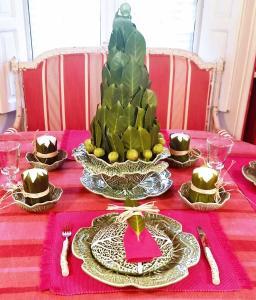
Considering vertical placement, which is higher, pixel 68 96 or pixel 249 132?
pixel 68 96

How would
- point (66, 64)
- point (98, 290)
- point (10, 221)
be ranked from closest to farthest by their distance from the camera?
point (98, 290)
point (10, 221)
point (66, 64)

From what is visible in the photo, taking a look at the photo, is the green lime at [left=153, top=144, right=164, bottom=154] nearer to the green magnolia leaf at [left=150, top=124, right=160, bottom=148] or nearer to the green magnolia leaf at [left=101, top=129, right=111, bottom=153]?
the green magnolia leaf at [left=150, top=124, right=160, bottom=148]

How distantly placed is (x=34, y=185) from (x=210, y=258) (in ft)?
1.40

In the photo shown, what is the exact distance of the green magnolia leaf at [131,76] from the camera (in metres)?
0.81

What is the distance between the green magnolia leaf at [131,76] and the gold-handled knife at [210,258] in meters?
0.36

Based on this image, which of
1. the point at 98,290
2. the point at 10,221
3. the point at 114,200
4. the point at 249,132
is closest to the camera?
the point at 98,290

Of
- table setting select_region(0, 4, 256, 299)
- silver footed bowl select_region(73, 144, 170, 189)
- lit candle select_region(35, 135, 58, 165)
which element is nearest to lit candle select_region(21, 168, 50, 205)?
table setting select_region(0, 4, 256, 299)

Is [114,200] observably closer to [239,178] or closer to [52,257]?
[52,257]

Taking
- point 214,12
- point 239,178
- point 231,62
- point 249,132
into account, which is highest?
point 214,12

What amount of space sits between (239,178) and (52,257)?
2.03ft

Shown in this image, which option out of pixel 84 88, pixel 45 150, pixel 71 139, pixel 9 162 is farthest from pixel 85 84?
pixel 9 162

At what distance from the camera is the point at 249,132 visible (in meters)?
2.14

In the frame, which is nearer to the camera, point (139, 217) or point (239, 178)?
point (139, 217)

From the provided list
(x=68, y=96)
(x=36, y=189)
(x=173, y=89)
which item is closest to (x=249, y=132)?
(x=173, y=89)
